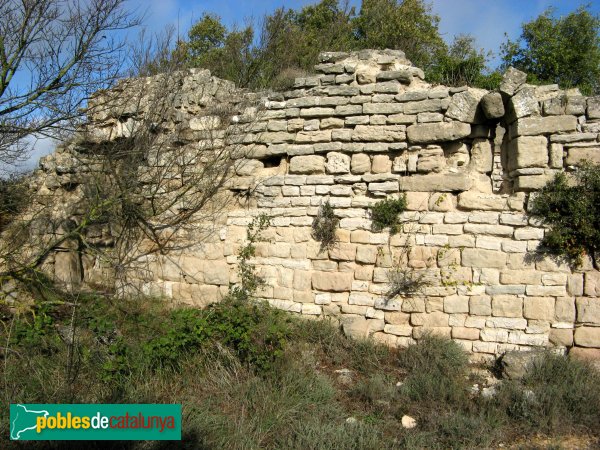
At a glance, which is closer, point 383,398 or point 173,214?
point 383,398

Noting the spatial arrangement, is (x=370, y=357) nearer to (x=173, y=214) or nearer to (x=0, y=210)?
(x=173, y=214)

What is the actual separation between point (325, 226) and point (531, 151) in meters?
2.38

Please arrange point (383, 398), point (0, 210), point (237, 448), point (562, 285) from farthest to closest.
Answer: point (0, 210) → point (562, 285) → point (383, 398) → point (237, 448)

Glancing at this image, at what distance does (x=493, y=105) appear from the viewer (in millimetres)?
5305

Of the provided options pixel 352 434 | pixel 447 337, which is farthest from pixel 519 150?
pixel 352 434

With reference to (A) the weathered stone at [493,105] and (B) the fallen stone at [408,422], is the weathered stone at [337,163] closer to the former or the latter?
(A) the weathered stone at [493,105]

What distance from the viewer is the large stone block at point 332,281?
5.55 meters

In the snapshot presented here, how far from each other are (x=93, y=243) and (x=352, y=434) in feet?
14.6

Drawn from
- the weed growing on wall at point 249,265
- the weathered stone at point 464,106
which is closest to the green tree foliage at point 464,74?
the weathered stone at point 464,106

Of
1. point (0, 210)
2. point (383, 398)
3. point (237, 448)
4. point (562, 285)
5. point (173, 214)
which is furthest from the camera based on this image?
point (0, 210)

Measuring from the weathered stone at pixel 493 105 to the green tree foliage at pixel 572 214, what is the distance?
3.09ft

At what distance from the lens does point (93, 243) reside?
6.45m

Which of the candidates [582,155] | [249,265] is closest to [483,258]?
[582,155]

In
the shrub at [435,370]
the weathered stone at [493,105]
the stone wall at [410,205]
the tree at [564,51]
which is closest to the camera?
the shrub at [435,370]
